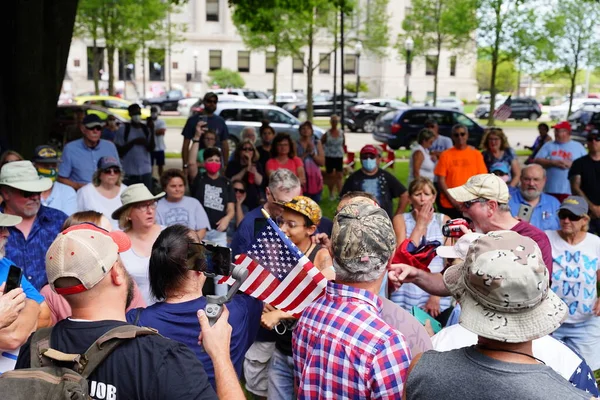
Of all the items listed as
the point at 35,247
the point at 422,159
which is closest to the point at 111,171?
the point at 35,247

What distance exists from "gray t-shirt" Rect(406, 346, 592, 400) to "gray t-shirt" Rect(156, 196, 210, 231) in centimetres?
488

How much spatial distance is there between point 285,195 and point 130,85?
60233 millimetres

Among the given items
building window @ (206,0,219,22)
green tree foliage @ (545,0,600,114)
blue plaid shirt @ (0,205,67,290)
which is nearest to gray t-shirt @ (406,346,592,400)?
blue plaid shirt @ (0,205,67,290)

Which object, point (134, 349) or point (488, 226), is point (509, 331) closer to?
point (134, 349)

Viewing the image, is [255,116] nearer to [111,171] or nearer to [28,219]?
[111,171]

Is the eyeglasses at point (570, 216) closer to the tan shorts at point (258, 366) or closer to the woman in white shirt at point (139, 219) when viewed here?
the tan shorts at point (258, 366)

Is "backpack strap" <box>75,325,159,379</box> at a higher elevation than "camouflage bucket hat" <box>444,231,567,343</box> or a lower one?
lower

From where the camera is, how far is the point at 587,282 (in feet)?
18.5

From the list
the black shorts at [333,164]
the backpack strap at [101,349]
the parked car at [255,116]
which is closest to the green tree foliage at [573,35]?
the parked car at [255,116]

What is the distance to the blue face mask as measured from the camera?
8227 millimetres

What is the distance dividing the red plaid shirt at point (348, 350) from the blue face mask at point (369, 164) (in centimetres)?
511

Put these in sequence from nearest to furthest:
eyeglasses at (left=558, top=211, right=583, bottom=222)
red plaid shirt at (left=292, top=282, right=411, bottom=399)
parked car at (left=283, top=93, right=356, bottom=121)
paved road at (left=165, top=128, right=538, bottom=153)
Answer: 1. red plaid shirt at (left=292, top=282, right=411, bottom=399)
2. eyeglasses at (left=558, top=211, right=583, bottom=222)
3. paved road at (left=165, top=128, right=538, bottom=153)
4. parked car at (left=283, top=93, right=356, bottom=121)

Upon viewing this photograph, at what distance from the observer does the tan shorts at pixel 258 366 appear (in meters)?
4.66

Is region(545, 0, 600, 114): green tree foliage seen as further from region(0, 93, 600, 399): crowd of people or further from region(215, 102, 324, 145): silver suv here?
region(0, 93, 600, 399): crowd of people
